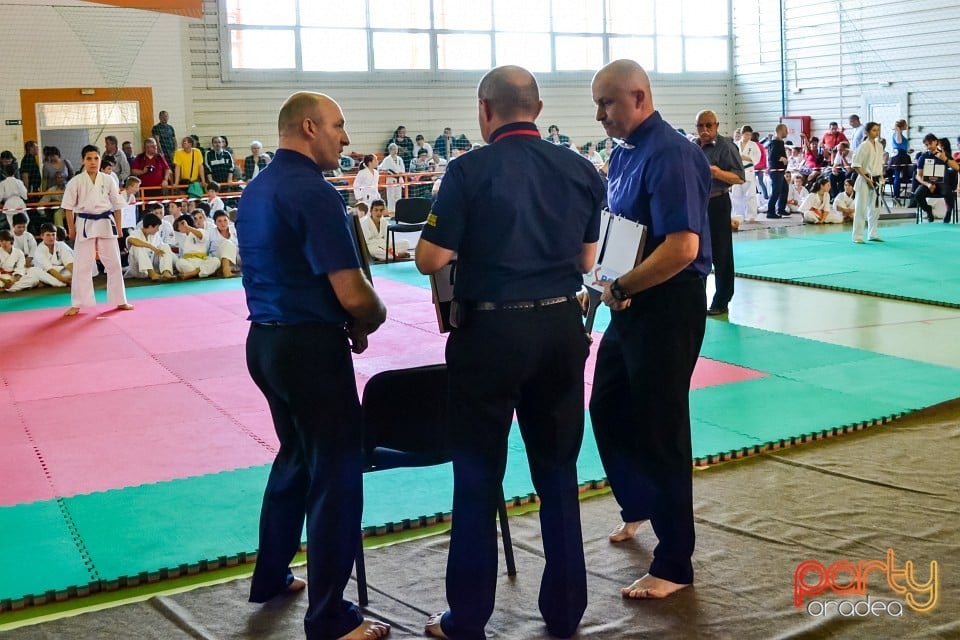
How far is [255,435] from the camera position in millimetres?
5578

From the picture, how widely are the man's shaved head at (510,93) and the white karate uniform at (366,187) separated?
1337 cm

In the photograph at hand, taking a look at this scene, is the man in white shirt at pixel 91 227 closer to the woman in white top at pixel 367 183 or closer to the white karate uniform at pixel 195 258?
the white karate uniform at pixel 195 258

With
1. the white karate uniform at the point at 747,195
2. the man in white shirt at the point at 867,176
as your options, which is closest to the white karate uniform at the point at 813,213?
the white karate uniform at the point at 747,195

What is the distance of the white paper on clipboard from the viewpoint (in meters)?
3.39

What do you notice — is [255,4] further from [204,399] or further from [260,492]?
[260,492]

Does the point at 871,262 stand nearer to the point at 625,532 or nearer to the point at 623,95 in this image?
the point at 625,532

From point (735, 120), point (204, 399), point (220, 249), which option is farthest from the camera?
point (735, 120)

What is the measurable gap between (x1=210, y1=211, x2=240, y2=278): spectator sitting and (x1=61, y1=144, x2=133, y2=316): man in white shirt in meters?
2.69

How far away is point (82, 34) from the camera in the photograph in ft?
Answer: 57.6

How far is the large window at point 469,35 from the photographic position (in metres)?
20.4

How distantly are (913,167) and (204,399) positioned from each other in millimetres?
17234

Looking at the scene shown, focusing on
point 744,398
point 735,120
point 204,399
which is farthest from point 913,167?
point 204,399

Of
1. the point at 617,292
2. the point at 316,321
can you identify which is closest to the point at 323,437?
the point at 316,321

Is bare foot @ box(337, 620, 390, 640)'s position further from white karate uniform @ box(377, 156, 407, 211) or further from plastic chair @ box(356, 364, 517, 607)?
white karate uniform @ box(377, 156, 407, 211)
